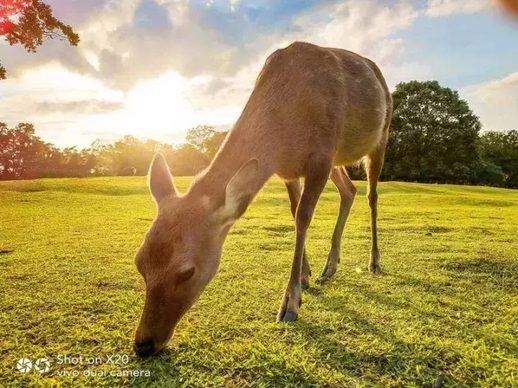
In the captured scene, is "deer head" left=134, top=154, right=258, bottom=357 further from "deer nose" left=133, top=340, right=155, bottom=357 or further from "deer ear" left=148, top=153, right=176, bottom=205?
"deer ear" left=148, top=153, right=176, bottom=205

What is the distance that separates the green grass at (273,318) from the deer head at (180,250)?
27 centimetres

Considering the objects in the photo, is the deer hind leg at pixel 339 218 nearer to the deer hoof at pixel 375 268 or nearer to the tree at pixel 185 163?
the deer hoof at pixel 375 268

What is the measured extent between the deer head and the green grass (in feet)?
0.90

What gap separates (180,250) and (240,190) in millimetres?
650

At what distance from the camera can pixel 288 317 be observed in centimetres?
402

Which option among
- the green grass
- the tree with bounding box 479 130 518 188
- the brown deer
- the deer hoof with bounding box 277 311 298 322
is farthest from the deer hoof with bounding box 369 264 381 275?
the tree with bounding box 479 130 518 188

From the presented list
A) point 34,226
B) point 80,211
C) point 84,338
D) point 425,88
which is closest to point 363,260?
point 84,338

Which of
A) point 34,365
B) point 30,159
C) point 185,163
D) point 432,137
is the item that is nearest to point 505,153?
point 432,137

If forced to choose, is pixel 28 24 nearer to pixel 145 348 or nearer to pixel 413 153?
pixel 145 348

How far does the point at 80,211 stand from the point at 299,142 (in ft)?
40.3

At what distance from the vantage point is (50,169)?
61031 millimetres

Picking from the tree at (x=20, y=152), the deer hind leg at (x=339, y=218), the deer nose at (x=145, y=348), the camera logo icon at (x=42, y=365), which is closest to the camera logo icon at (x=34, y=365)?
the camera logo icon at (x=42, y=365)

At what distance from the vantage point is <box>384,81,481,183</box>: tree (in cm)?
5469

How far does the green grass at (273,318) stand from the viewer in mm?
3053
